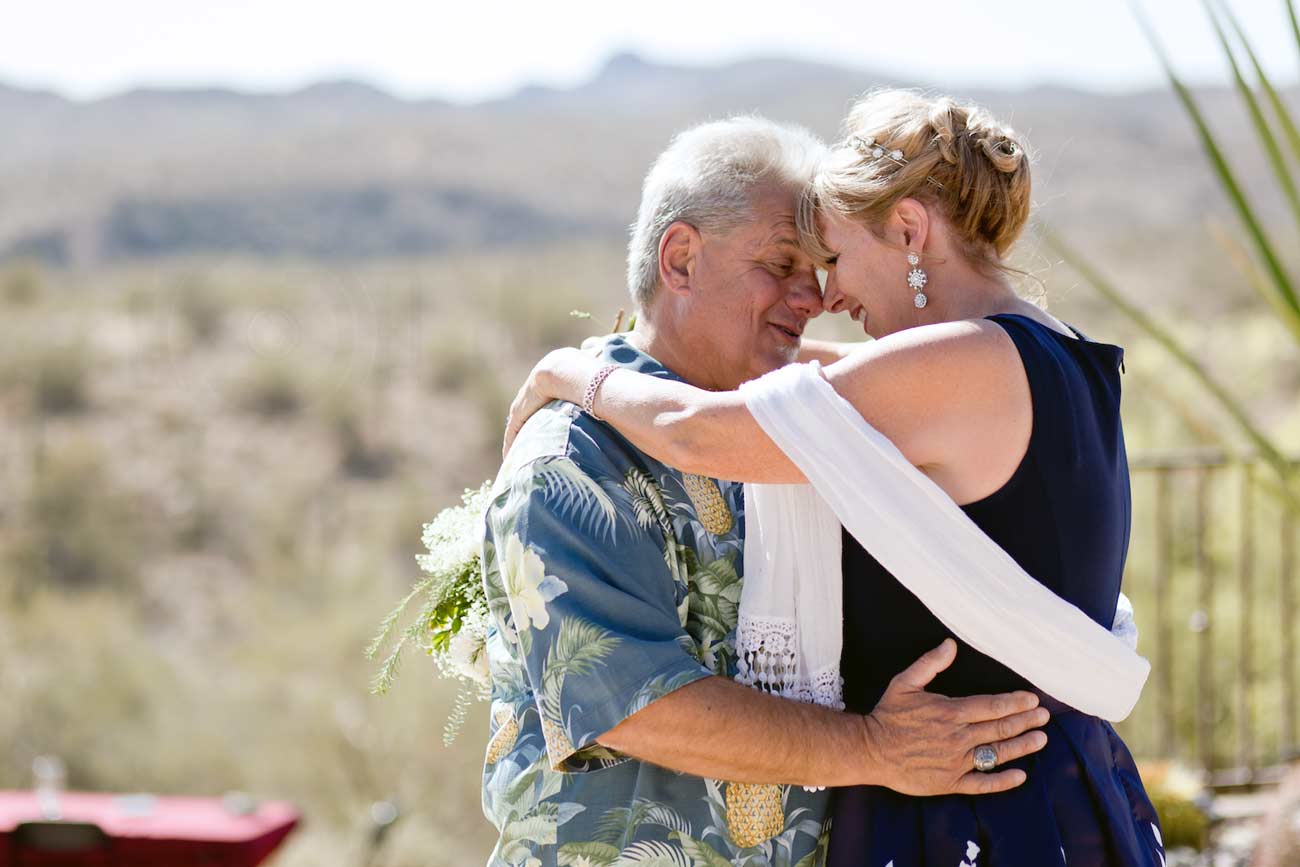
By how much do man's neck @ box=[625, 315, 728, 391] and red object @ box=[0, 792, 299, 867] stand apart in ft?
9.35

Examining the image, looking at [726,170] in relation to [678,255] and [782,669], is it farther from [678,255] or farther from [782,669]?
[782,669]

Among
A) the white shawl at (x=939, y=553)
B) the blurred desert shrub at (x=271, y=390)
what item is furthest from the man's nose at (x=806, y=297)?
the blurred desert shrub at (x=271, y=390)

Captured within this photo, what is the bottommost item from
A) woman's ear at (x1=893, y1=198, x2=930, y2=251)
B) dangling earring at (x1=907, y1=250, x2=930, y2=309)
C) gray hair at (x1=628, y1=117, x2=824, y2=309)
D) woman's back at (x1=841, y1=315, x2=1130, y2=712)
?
woman's back at (x1=841, y1=315, x2=1130, y2=712)

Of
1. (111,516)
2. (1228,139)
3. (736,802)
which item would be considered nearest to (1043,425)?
Result: (736,802)

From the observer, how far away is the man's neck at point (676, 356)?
240cm

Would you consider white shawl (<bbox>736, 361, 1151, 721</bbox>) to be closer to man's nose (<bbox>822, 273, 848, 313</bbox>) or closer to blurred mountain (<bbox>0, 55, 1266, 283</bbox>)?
man's nose (<bbox>822, 273, 848, 313</bbox>)

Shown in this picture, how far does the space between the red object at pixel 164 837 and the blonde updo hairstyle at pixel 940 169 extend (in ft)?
11.0

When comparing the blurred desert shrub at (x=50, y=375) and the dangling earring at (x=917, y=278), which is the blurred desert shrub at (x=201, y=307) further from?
the dangling earring at (x=917, y=278)

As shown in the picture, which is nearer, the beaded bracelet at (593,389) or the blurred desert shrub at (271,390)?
the beaded bracelet at (593,389)

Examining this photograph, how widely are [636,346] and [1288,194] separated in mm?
1165

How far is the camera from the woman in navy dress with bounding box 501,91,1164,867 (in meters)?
1.87

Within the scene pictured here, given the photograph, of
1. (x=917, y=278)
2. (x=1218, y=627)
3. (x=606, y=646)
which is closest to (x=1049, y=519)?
(x=917, y=278)

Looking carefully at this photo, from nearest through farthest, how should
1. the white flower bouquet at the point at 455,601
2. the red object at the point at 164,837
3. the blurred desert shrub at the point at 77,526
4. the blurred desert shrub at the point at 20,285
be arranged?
the white flower bouquet at the point at 455,601
the red object at the point at 164,837
the blurred desert shrub at the point at 77,526
the blurred desert shrub at the point at 20,285

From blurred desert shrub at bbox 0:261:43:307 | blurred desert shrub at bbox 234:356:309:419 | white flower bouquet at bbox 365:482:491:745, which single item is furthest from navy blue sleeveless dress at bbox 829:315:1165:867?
blurred desert shrub at bbox 0:261:43:307
